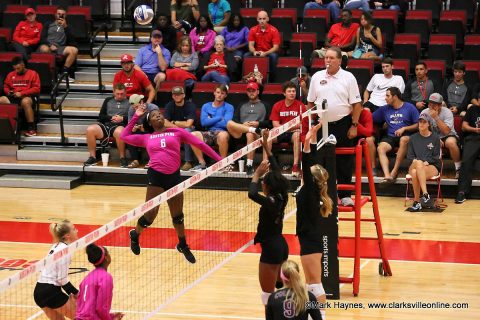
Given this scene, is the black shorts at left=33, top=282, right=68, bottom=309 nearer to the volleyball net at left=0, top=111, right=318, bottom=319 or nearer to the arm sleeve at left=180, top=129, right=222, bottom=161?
the volleyball net at left=0, top=111, right=318, bottom=319

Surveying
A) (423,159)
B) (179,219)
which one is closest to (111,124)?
(423,159)

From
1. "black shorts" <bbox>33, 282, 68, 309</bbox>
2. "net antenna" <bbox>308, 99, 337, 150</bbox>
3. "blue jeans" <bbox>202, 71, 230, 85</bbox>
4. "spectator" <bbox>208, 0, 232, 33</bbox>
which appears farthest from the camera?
"spectator" <bbox>208, 0, 232, 33</bbox>

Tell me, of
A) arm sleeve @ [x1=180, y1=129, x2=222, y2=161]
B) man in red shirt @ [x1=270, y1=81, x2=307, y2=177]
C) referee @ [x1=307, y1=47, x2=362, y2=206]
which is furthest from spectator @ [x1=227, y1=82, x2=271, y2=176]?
referee @ [x1=307, y1=47, x2=362, y2=206]

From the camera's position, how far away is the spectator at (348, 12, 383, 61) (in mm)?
19938

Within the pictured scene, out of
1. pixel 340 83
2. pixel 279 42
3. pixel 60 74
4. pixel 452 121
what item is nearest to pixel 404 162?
pixel 452 121

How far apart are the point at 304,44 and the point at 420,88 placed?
9.54 feet

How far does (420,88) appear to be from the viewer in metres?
18.7

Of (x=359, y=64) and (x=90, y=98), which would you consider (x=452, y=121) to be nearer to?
(x=359, y=64)

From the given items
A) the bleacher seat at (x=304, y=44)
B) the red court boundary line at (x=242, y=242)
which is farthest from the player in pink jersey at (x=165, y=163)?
the bleacher seat at (x=304, y=44)

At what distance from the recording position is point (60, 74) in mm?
22125

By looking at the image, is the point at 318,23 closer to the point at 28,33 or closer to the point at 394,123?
the point at 394,123

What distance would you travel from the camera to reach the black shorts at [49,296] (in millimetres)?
10023

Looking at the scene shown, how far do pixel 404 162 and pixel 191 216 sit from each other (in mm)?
4442

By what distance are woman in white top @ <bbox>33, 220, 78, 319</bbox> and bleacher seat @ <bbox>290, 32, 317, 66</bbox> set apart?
11.1m
